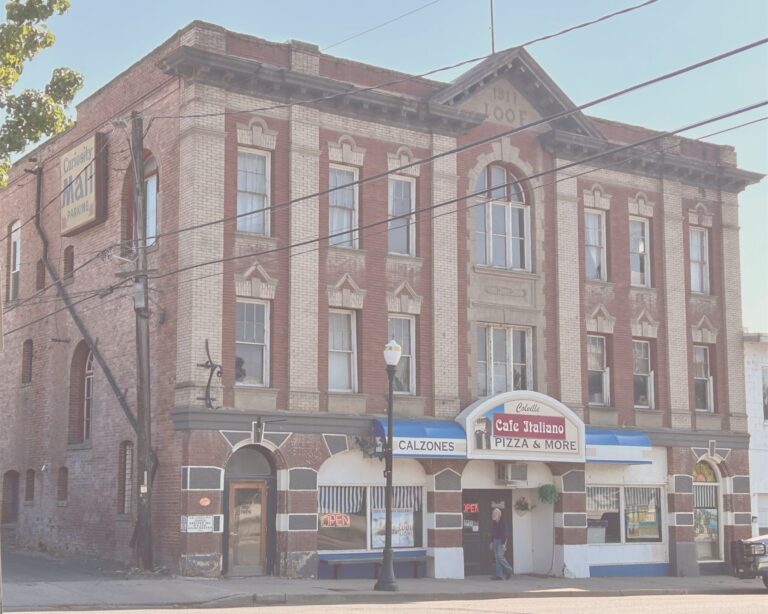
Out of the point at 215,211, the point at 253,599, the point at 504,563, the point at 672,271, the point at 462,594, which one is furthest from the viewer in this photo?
the point at 672,271

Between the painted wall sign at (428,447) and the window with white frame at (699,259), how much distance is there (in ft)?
34.1

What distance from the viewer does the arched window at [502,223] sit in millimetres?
29938

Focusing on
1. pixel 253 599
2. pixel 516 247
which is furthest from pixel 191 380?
pixel 516 247

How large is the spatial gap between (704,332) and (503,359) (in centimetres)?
711

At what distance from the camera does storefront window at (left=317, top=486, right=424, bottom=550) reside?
26.3m

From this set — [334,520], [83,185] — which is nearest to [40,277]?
[83,185]

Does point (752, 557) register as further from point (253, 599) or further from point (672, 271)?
point (253, 599)

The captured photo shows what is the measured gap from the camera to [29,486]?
32.6 meters

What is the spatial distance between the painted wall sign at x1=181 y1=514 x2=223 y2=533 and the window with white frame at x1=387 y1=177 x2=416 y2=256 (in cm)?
786

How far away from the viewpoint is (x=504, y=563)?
27.5 meters

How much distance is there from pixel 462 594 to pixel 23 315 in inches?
660

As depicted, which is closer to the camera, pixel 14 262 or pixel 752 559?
pixel 752 559

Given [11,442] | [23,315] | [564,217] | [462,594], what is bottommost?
[462,594]

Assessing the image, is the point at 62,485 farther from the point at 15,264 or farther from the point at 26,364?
the point at 15,264
